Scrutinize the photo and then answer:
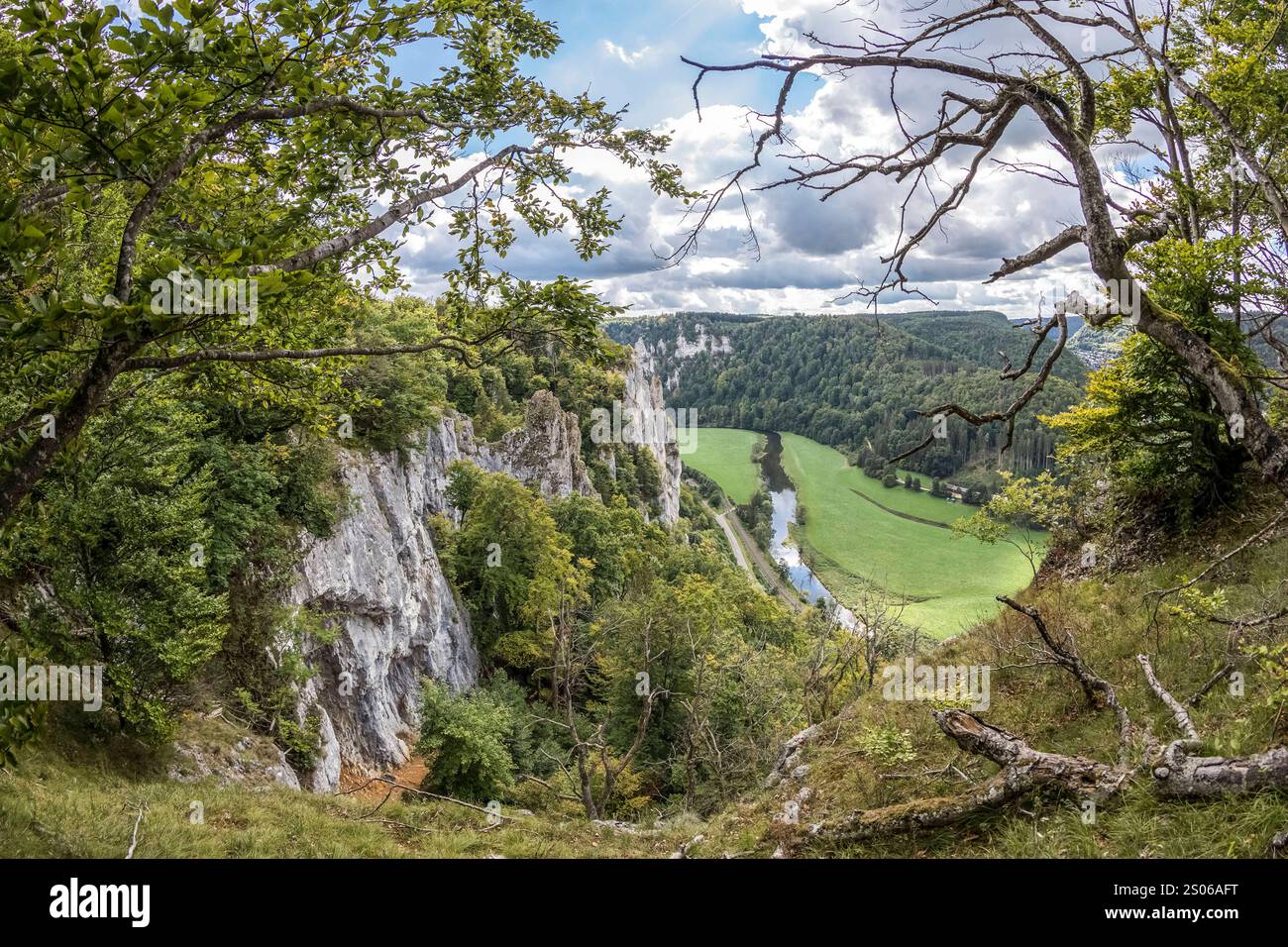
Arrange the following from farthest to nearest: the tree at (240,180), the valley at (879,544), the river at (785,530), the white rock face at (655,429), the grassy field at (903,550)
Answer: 1. the river at (785,530)
2. the valley at (879,544)
3. the grassy field at (903,550)
4. the white rock face at (655,429)
5. the tree at (240,180)

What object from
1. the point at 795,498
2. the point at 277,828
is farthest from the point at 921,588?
the point at 277,828

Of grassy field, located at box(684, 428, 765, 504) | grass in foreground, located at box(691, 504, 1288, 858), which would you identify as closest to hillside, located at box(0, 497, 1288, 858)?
grass in foreground, located at box(691, 504, 1288, 858)

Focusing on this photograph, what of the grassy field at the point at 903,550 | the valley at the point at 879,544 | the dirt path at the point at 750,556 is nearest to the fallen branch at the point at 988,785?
the valley at the point at 879,544

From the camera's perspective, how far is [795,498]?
493 feet

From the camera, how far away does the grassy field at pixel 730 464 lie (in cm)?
15162

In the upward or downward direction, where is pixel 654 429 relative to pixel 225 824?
upward

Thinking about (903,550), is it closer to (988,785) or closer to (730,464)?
(730,464)

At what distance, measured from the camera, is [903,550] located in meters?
117

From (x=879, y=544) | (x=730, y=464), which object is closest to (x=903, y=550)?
(x=879, y=544)

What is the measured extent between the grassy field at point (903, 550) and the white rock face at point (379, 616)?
170 feet

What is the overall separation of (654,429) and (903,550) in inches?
2073

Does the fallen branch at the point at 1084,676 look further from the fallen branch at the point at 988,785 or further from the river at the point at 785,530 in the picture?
the river at the point at 785,530

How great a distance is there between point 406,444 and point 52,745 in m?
20.9
